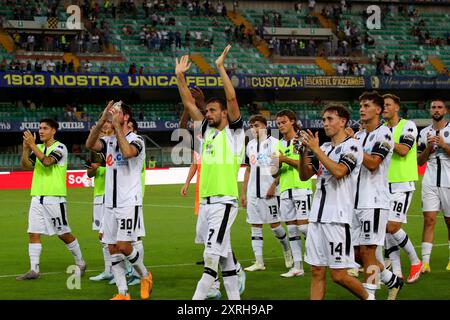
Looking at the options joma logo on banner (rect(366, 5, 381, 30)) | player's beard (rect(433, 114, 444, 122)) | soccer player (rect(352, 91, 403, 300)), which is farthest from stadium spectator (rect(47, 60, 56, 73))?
soccer player (rect(352, 91, 403, 300))

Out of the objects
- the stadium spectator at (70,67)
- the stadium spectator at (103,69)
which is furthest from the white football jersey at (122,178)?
the stadium spectator at (103,69)

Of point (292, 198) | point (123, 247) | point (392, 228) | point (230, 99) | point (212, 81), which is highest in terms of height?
point (212, 81)

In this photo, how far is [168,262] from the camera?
1530cm

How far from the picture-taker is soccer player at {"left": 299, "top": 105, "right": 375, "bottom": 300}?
8.84 m

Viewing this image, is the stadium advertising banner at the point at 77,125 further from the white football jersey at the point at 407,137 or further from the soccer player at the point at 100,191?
the white football jersey at the point at 407,137

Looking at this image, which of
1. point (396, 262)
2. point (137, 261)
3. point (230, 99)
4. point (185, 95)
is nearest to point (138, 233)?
point (137, 261)

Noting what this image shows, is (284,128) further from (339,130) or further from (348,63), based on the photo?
(348,63)

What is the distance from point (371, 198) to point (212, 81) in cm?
4049

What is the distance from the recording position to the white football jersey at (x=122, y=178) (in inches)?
426

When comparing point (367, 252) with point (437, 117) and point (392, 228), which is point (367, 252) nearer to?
point (392, 228)

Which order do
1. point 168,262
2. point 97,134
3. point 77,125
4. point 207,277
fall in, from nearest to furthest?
point 207,277 < point 97,134 < point 168,262 < point 77,125

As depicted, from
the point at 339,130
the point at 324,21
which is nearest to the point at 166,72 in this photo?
the point at 324,21

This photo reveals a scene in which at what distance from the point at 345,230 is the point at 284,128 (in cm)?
448

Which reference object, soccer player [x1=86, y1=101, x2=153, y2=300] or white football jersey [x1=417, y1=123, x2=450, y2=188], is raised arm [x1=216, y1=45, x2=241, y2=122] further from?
white football jersey [x1=417, y1=123, x2=450, y2=188]
